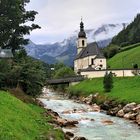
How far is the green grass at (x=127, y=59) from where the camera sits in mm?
156762

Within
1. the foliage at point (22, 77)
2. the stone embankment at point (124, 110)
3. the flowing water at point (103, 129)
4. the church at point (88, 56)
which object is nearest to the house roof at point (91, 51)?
the church at point (88, 56)

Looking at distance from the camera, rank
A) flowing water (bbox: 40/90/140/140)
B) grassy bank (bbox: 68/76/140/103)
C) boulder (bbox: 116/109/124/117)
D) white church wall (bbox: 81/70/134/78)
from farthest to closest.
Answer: white church wall (bbox: 81/70/134/78) → grassy bank (bbox: 68/76/140/103) → boulder (bbox: 116/109/124/117) → flowing water (bbox: 40/90/140/140)

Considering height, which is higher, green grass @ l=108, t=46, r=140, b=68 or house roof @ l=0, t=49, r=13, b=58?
green grass @ l=108, t=46, r=140, b=68

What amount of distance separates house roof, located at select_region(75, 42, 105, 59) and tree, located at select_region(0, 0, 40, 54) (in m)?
84.8

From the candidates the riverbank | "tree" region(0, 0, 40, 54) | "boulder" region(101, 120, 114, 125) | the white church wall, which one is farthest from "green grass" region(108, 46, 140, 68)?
"boulder" region(101, 120, 114, 125)

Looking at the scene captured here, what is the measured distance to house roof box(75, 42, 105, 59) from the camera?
536 feet

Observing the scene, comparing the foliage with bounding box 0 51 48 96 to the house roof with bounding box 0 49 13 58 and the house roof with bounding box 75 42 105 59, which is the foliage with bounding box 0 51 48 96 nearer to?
the house roof with bounding box 0 49 13 58

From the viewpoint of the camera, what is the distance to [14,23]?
235 feet

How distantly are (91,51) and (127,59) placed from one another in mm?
14646

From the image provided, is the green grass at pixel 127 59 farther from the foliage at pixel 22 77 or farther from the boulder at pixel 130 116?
the boulder at pixel 130 116

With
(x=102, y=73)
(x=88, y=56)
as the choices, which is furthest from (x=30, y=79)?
(x=88, y=56)

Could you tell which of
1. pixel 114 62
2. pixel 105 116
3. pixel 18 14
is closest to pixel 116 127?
pixel 105 116

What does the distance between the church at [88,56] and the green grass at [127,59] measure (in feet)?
22.2

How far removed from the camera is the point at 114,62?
16925 cm
